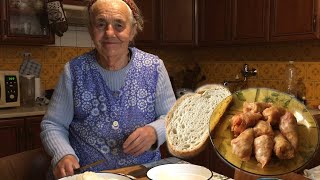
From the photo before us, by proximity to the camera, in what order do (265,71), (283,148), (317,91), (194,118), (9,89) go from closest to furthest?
(283,148) → (194,118) → (9,89) → (317,91) → (265,71)

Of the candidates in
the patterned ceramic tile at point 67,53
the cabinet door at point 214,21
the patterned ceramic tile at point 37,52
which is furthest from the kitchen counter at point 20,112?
the cabinet door at point 214,21

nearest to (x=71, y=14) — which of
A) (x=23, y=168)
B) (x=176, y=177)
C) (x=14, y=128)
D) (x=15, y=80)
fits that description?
(x=15, y=80)

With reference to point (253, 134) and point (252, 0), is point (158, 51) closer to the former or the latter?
point (252, 0)

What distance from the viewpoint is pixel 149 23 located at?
3.05 meters

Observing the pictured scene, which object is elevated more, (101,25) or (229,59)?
(101,25)

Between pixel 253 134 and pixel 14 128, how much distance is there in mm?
2013

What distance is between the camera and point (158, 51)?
344cm

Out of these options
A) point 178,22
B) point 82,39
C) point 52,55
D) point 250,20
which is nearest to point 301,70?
point 250,20

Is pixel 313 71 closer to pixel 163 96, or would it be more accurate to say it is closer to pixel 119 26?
pixel 163 96

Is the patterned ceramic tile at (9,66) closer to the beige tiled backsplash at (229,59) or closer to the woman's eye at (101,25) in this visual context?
the beige tiled backsplash at (229,59)

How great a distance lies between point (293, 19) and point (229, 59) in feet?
2.84

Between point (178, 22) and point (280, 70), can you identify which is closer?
point (280, 70)

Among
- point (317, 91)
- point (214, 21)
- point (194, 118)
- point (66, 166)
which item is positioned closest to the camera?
point (194, 118)

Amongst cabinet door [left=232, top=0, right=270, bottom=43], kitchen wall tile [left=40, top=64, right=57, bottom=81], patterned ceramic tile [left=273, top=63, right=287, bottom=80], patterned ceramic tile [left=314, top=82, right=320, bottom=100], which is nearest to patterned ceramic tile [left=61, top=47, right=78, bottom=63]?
kitchen wall tile [left=40, top=64, right=57, bottom=81]
